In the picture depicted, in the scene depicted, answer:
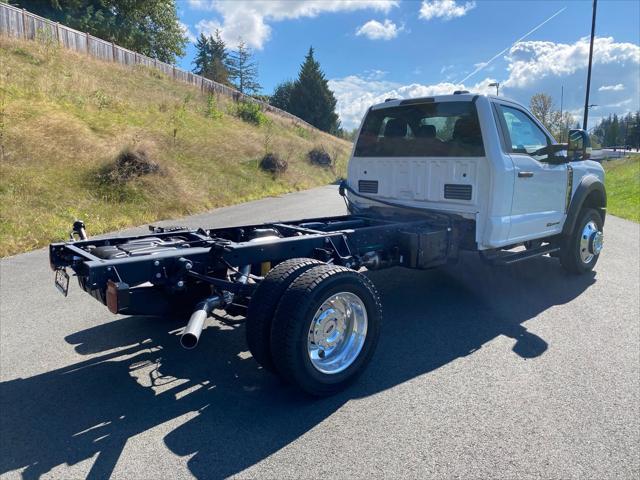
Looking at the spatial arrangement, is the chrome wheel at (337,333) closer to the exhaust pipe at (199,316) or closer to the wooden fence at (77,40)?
the exhaust pipe at (199,316)

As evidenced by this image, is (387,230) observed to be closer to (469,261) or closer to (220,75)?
(469,261)

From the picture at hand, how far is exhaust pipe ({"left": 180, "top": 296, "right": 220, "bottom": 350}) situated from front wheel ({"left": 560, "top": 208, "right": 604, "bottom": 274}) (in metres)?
5.00

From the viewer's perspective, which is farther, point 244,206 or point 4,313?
point 244,206

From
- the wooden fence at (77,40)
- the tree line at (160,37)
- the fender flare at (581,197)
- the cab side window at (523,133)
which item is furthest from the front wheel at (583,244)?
the tree line at (160,37)

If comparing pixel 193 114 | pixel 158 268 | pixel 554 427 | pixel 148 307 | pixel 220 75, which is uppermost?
pixel 220 75

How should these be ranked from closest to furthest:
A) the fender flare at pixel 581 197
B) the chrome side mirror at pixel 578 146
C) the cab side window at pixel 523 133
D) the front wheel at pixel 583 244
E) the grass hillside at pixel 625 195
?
the cab side window at pixel 523 133 < the chrome side mirror at pixel 578 146 < the fender flare at pixel 581 197 < the front wheel at pixel 583 244 < the grass hillside at pixel 625 195

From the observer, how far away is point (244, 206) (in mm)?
15406

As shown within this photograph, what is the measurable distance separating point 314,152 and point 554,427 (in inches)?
1116

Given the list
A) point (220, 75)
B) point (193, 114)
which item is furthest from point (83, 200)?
point (220, 75)

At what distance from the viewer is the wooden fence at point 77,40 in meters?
21.4

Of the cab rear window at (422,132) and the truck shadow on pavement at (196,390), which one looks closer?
the truck shadow on pavement at (196,390)

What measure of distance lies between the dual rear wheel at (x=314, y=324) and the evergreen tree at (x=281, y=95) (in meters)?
63.0

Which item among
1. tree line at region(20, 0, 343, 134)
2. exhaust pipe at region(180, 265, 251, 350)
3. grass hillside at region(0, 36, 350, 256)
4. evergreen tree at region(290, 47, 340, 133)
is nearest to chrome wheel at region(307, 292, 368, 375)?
exhaust pipe at region(180, 265, 251, 350)

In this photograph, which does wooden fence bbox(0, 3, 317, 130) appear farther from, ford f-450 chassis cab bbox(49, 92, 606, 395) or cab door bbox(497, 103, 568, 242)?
cab door bbox(497, 103, 568, 242)
